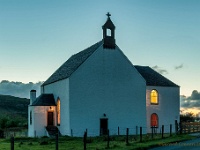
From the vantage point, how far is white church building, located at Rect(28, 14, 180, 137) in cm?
4134

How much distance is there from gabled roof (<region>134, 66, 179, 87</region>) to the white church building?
19.9 inches

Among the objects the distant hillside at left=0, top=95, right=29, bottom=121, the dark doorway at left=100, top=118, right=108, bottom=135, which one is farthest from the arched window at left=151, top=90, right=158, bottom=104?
the distant hillside at left=0, top=95, right=29, bottom=121

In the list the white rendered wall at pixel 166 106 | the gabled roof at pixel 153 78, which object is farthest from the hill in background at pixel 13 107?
the white rendered wall at pixel 166 106

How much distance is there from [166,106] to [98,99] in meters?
11.8

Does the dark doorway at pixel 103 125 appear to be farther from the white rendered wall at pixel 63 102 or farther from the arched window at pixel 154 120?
the arched window at pixel 154 120

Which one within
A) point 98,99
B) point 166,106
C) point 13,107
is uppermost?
point 98,99

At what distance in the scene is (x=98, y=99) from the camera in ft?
139

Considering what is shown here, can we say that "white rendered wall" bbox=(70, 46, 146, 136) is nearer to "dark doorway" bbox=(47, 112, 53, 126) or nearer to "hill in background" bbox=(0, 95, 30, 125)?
"dark doorway" bbox=(47, 112, 53, 126)

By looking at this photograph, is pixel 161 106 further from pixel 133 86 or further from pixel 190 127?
pixel 190 127

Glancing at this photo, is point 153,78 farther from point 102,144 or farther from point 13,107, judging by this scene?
point 13,107

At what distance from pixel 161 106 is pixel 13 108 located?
89.0 meters

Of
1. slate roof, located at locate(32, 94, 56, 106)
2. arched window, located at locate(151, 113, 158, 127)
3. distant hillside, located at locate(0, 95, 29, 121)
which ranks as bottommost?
distant hillside, located at locate(0, 95, 29, 121)

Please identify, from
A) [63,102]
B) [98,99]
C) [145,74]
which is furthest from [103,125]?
[145,74]

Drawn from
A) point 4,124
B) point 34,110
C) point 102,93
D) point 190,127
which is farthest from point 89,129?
point 4,124
